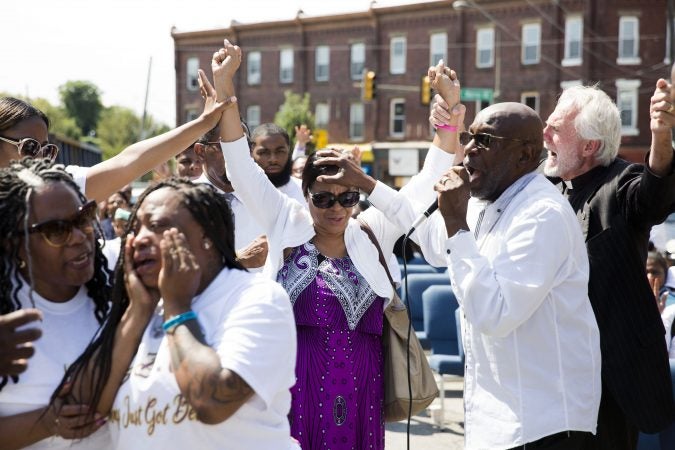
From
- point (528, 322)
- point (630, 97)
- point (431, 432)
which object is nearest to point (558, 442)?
point (528, 322)

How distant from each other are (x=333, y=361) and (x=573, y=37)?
1263 inches

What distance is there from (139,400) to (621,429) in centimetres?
212

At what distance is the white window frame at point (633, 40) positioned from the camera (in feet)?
107

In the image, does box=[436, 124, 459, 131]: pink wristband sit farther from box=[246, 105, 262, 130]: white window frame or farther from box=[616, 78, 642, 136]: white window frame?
box=[246, 105, 262, 130]: white window frame

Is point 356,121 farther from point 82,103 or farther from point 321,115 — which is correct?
point 82,103

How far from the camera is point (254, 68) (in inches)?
1656

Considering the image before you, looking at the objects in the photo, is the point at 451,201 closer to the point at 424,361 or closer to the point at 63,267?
the point at 424,361

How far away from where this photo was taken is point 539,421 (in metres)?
3.00

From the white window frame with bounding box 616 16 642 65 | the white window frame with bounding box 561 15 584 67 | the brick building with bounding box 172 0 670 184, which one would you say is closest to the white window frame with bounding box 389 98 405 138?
the brick building with bounding box 172 0 670 184

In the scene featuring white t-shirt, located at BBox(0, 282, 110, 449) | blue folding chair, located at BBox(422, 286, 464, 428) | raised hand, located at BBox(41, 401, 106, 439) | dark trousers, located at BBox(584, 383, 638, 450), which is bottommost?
blue folding chair, located at BBox(422, 286, 464, 428)

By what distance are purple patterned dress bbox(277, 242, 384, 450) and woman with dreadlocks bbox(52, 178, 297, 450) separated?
4.02ft

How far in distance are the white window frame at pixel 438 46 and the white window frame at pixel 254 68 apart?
9.43 m

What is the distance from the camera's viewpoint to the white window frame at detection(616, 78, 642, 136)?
32656 millimetres

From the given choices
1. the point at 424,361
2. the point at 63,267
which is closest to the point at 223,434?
the point at 63,267
